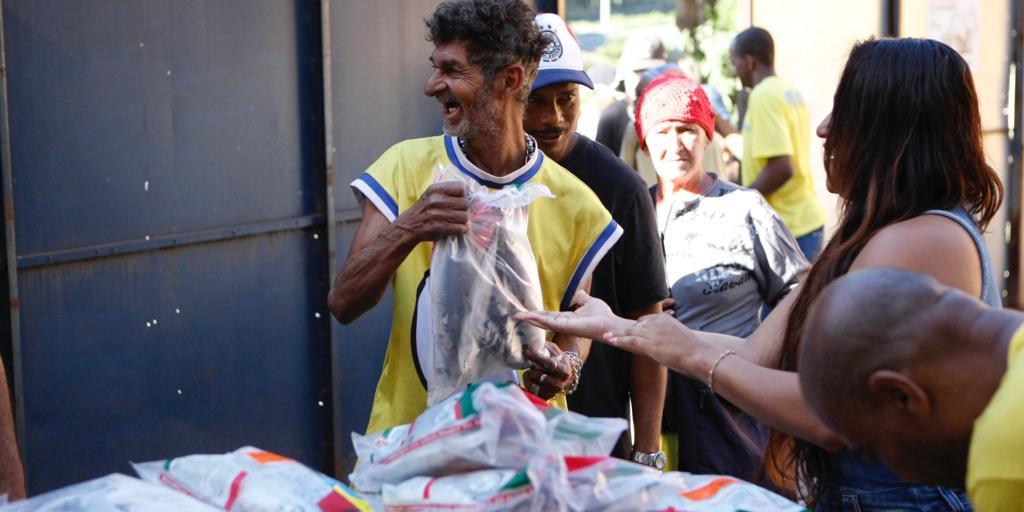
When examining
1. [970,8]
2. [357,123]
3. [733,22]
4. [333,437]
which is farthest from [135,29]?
[733,22]

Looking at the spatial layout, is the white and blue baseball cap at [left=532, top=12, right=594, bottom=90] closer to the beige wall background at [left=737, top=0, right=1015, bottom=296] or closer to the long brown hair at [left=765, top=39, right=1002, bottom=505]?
the long brown hair at [left=765, top=39, right=1002, bottom=505]

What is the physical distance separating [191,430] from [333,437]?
824mm

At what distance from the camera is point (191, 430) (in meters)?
4.33

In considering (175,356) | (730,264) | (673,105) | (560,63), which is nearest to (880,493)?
(560,63)

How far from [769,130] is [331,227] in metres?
2.98

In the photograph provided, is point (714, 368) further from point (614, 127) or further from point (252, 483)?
point (614, 127)

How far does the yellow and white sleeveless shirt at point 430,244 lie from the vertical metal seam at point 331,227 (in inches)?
76.0

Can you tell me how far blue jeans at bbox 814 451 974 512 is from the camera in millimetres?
2348

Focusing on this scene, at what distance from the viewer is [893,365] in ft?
5.33

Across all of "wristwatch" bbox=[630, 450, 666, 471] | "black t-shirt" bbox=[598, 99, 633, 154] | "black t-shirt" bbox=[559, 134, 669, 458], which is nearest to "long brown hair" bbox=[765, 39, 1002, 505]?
"black t-shirt" bbox=[559, 134, 669, 458]

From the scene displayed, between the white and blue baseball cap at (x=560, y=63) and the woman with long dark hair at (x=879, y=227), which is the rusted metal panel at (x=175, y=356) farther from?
the woman with long dark hair at (x=879, y=227)

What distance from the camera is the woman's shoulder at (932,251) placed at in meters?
2.29

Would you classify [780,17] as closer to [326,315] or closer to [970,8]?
[970,8]

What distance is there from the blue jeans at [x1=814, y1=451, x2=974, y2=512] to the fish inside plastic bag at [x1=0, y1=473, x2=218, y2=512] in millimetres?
1273
